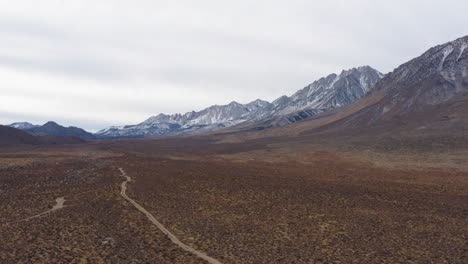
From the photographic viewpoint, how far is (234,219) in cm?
2177

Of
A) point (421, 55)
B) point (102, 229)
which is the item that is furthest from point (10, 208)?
point (421, 55)

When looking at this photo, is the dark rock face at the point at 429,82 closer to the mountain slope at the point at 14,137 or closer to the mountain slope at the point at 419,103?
the mountain slope at the point at 419,103

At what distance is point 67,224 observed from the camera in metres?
19.4

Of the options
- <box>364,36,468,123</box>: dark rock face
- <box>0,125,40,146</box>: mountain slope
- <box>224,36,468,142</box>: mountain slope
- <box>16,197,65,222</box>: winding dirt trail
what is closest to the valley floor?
<box>16,197,65,222</box>: winding dirt trail

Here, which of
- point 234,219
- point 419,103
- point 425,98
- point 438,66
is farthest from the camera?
point 438,66

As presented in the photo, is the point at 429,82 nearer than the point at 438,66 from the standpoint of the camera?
Yes

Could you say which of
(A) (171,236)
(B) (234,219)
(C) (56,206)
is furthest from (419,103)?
(A) (171,236)

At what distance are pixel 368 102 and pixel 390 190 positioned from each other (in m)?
130

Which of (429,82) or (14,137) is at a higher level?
(429,82)

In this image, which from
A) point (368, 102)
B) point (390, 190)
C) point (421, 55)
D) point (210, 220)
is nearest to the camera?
point (210, 220)

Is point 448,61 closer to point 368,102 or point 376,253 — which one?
point 368,102

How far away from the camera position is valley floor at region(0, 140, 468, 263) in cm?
1538

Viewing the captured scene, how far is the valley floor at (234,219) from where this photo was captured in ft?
50.4

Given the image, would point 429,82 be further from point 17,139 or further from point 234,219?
point 17,139
